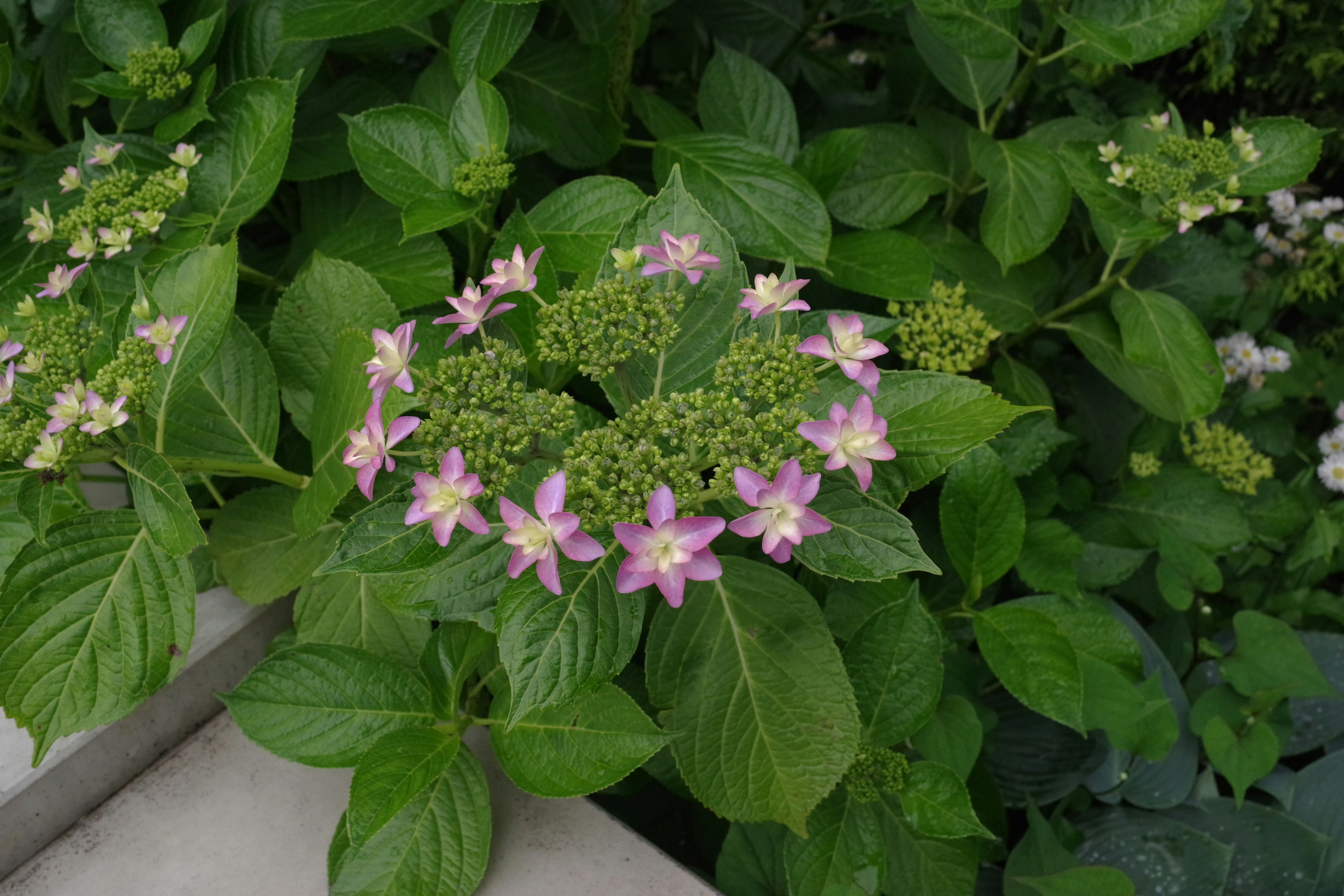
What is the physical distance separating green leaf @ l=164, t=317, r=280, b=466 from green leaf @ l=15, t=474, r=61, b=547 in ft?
0.66

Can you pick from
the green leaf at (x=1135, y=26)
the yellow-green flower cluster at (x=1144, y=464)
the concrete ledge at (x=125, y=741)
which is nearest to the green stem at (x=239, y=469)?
the concrete ledge at (x=125, y=741)

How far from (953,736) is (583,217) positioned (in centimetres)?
85

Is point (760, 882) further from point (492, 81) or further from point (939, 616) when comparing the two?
point (492, 81)

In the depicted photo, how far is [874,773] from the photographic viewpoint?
1.12 m

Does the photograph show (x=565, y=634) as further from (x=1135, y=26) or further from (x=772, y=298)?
(x=1135, y=26)

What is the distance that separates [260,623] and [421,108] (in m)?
0.77

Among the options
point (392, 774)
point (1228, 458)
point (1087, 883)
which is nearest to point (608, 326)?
point (392, 774)

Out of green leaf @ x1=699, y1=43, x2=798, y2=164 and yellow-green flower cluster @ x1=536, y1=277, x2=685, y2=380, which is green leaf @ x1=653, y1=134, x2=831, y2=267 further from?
yellow-green flower cluster @ x1=536, y1=277, x2=685, y2=380

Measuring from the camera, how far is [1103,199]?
4.62ft

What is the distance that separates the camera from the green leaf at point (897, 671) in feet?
3.64

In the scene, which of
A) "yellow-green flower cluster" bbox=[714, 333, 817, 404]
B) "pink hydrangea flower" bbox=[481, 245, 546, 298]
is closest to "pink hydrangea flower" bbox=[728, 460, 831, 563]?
"yellow-green flower cluster" bbox=[714, 333, 817, 404]

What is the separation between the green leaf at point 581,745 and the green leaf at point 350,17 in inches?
35.7

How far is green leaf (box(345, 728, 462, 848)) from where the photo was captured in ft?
3.14

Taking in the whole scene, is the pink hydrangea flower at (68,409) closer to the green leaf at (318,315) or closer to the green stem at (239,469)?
the green stem at (239,469)
